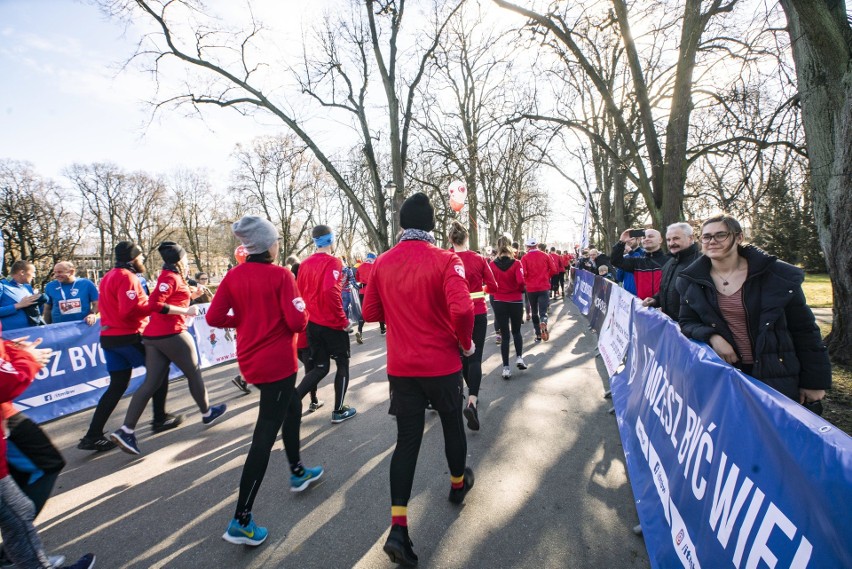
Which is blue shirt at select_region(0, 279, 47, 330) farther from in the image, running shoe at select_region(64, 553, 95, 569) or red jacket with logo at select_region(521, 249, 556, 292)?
red jacket with logo at select_region(521, 249, 556, 292)

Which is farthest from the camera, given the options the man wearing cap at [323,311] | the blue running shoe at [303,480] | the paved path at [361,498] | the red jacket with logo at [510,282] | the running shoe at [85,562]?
the red jacket with logo at [510,282]

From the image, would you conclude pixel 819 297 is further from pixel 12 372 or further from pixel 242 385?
pixel 12 372

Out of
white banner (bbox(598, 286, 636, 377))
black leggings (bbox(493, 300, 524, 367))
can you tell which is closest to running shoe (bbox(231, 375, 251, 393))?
black leggings (bbox(493, 300, 524, 367))

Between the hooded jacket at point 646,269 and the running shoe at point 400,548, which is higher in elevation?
the hooded jacket at point 646,269

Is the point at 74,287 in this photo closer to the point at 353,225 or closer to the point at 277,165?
the point at 277,165

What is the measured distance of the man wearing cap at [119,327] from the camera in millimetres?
4074

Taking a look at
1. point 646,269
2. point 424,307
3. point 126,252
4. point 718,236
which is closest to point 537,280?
point 646,269

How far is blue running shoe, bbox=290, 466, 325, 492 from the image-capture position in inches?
126

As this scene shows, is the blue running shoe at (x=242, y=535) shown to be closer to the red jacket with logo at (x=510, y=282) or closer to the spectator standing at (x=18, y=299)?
the red jacket with logo at (x=510, y=282)

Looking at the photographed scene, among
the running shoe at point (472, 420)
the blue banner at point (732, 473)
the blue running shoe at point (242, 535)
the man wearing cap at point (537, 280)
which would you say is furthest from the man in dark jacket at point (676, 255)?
the blue running shoe at point (242, 535)

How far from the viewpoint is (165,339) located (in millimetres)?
4133

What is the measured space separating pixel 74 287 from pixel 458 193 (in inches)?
257

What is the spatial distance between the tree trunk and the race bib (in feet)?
33.9

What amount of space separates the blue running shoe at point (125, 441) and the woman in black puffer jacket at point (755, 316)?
203 inches
